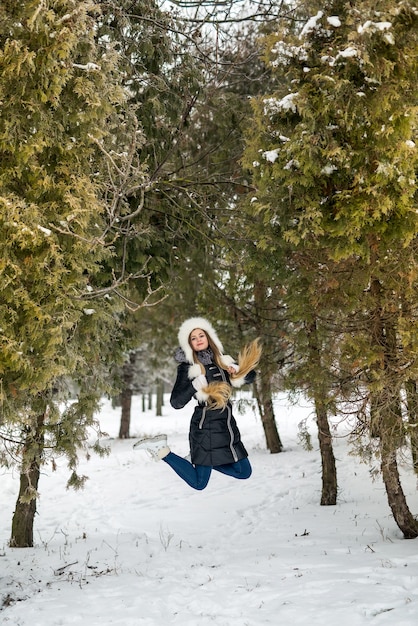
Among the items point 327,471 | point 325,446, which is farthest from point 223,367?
point 327,471

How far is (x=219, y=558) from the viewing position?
664 centimetres

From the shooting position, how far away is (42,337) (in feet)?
13.9

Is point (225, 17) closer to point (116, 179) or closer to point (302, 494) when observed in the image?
point (116, 179)

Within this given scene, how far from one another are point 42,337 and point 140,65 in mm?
3804

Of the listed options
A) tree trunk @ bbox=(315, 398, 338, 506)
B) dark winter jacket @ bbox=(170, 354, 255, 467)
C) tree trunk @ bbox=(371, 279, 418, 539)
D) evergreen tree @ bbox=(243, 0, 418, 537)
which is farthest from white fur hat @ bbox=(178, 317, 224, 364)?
tree trunk @ bbox=(315, 398, 338, 506)

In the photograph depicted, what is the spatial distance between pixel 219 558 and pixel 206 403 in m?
2.93

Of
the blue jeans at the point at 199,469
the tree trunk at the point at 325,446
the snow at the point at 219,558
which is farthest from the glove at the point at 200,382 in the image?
Answer: the tree trunk at the point at 325,446

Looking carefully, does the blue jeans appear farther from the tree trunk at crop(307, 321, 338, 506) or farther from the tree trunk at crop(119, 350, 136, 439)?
the tree trunk at crop(119, 350, 136, 439)

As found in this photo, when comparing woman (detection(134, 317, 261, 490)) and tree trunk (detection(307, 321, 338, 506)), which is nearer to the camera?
woman (detection(134, 317, 261, 490))

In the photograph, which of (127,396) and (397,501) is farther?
(127,396)

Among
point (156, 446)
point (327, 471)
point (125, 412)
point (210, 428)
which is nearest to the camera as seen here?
point (156, 446)

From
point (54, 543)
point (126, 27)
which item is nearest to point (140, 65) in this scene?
point (126, 27)

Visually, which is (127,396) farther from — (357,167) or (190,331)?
(357,167)

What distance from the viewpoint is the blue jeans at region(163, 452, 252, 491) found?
477 cm
